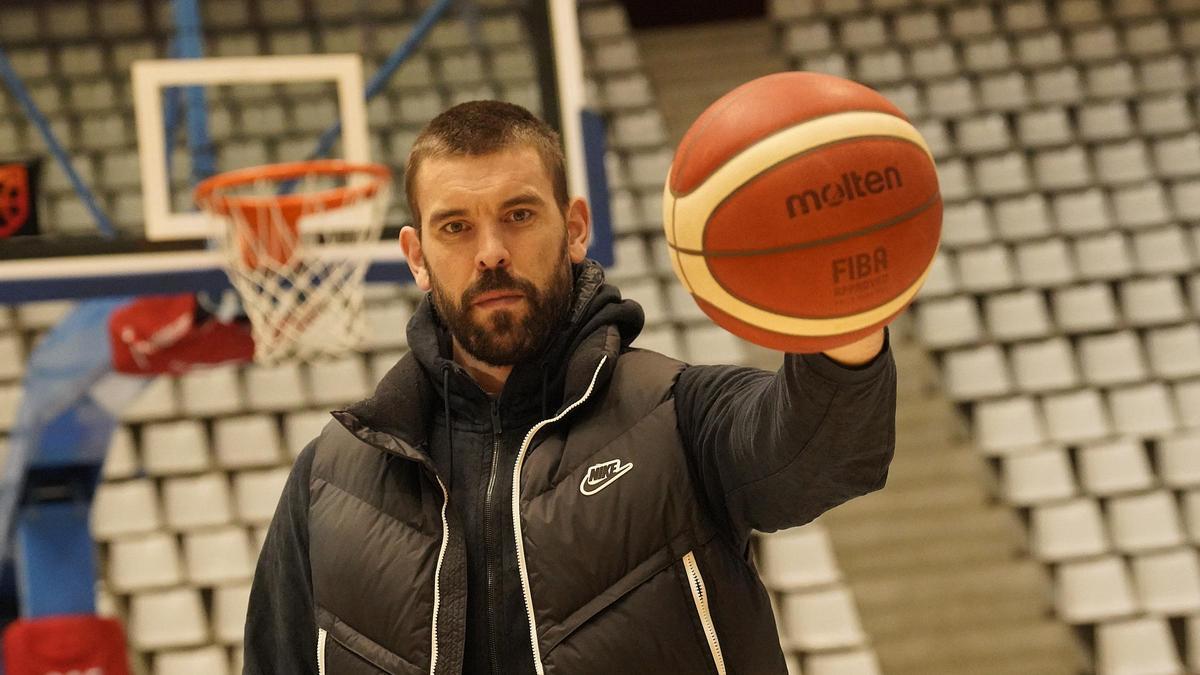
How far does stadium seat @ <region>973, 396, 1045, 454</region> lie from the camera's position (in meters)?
6.37

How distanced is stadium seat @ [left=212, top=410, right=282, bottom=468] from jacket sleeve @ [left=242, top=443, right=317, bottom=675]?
177 inches

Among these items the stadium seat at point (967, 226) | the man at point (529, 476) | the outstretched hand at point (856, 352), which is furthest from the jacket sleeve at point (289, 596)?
the stadium seat at point (967, 226)

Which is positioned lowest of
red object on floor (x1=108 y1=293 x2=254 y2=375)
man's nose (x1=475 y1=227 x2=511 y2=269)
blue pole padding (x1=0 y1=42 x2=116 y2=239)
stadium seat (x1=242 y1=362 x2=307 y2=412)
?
stadium seat (x1=242 y1=362 x2=307 y2=412)

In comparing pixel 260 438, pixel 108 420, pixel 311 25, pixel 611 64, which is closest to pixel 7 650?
pixel 108 420

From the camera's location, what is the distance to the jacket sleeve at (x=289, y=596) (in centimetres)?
178

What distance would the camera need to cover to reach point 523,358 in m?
1.69

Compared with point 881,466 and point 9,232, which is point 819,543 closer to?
point 9,232

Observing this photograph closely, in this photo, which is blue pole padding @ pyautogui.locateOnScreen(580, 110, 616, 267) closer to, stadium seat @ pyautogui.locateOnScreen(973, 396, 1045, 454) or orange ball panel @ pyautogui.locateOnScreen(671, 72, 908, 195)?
orange ball panel @ pyautogui.locateOnScreen(671, 72, 908, 195)

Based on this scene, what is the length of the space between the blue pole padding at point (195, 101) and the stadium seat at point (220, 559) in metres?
2.58

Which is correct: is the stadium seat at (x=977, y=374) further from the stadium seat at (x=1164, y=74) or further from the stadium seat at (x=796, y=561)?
the stadium seat at (x=1164, y=74)

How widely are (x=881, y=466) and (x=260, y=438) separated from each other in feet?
16.9

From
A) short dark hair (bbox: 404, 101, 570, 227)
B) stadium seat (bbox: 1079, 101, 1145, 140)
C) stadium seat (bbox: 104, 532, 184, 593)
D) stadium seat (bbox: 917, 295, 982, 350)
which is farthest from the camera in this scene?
stadium seat (bbox: 1079, 101, 1145, 140)

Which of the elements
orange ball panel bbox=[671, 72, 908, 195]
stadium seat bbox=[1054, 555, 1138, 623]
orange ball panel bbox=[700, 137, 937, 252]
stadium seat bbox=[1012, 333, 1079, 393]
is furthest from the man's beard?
Answer: stadium seat bbox=[1012, 333, 1079, 393]

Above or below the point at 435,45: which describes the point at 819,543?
below
